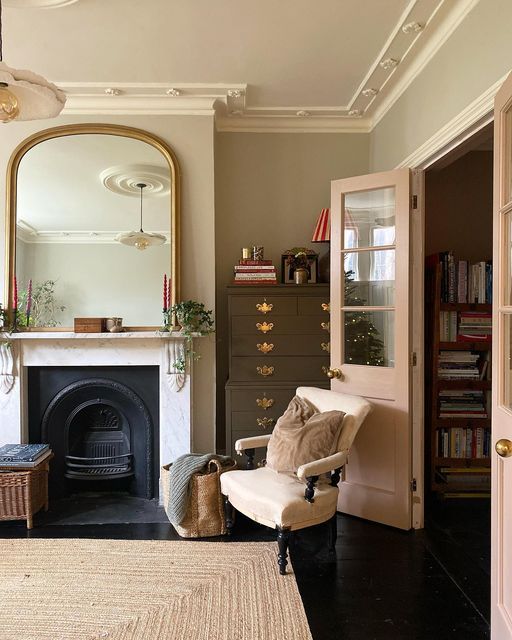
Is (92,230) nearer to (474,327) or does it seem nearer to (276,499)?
(276,499)

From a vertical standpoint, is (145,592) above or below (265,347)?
below

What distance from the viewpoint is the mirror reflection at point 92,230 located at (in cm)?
320

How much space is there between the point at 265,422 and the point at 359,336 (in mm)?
908

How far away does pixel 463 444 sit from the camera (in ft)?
10.7

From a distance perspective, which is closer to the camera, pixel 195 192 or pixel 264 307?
pixel 264 307

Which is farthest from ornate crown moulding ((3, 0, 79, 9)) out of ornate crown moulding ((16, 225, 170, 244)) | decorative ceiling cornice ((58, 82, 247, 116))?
ornate crown moulding ((16, 225, 170, 244))

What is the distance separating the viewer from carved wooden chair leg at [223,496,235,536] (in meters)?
2.69

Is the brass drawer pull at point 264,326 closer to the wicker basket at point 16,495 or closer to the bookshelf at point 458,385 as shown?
the bookshelf at point 458,385

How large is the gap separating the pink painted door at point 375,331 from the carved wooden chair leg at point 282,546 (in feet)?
2.76

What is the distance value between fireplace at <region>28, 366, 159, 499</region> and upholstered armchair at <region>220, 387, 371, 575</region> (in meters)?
0.93

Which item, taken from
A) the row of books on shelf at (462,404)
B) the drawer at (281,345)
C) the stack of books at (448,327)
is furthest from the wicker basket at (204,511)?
the stack of books at (448,327)

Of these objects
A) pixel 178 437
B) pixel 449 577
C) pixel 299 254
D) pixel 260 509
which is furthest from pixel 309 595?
pixel 299 254

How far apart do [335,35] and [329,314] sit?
1752 millimetres

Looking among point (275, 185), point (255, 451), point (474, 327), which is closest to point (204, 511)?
point (255, 451)
